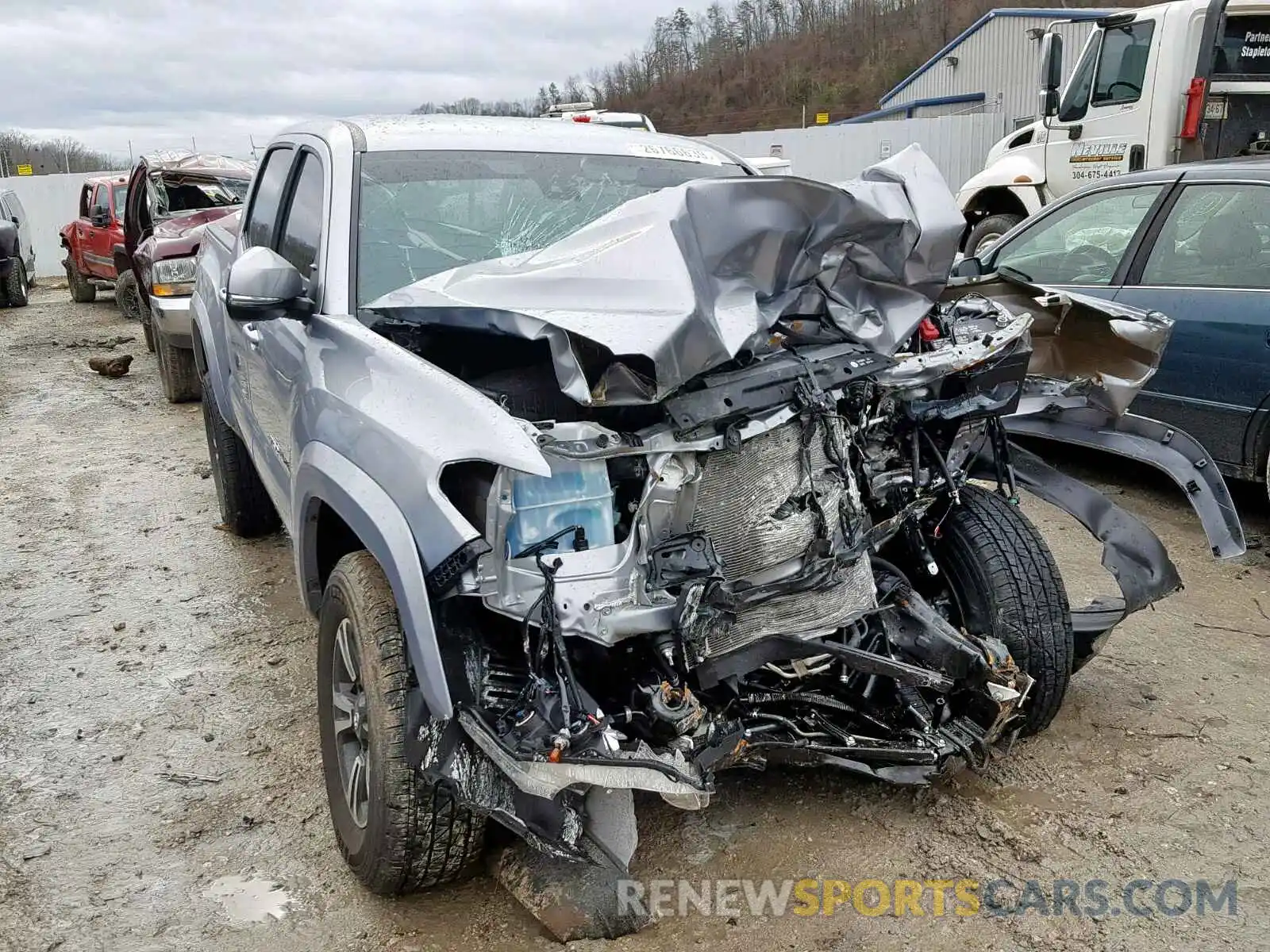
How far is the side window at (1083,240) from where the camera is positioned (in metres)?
5.43

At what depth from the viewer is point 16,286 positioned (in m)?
16.2

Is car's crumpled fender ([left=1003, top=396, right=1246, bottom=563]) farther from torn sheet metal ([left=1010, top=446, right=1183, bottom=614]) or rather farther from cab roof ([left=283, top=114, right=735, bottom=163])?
cab roof ([left=283, top=114, right=735, bottom=163])

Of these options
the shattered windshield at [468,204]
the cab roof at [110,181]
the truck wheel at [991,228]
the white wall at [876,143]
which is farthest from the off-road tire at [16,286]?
the shattered windshield at [468,204]

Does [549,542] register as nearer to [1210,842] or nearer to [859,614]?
[859,614]

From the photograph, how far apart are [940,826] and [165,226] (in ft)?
27.8

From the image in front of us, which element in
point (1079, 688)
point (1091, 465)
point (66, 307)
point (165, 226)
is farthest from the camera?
point (66, 307)

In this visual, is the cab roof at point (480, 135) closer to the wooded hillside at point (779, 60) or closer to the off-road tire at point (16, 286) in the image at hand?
the off-road tire at point (16, 286)

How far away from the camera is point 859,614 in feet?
8.67

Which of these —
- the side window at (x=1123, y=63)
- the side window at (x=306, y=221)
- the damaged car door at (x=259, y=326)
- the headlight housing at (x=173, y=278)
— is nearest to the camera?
the side window at (x=306, y=221)

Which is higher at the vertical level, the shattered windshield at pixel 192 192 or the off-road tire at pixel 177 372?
the shattered windshield at pixel 192 192

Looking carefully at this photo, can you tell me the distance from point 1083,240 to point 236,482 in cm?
470

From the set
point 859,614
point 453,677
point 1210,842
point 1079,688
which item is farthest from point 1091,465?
point 453,677

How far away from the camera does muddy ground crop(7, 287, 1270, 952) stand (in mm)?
2531

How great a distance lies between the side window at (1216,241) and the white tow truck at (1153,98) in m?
3.38
